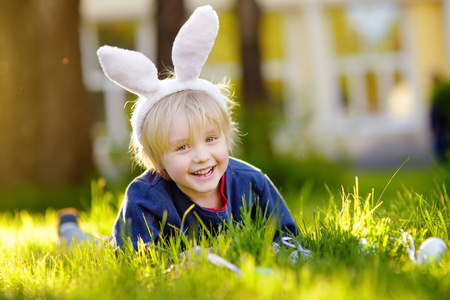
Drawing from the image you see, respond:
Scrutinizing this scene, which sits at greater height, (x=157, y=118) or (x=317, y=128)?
(x=157, y=118)

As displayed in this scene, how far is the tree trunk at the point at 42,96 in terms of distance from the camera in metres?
7.21

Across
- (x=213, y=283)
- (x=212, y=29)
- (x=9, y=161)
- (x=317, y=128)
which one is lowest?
(x=317, y=128)

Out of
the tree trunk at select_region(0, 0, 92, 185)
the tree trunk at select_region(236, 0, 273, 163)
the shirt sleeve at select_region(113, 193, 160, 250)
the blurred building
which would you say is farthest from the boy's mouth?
the blurred building

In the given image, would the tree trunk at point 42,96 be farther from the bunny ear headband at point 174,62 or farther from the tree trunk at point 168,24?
the bunny ear headband at point 174,62

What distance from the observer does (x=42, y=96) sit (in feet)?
24.2

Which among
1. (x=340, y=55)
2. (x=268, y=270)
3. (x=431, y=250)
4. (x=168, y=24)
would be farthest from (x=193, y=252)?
(x=340, y=55)

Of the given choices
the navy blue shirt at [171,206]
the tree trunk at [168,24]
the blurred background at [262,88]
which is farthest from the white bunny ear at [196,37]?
the tree trunk at [168,24]

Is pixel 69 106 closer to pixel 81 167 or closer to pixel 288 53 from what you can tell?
pixel 81 167

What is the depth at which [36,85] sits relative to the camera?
24.7 ft

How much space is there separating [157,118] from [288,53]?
1332cm

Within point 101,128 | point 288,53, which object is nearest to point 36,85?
point 101,128

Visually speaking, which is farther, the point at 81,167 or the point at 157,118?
the point at 81,167

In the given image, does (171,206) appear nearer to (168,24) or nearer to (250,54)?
(168,24)

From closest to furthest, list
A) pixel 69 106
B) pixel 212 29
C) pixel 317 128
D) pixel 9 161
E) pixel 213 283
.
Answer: pixel 213 283 → pixel 212 29 → pixel 69 106 → pixel 9 161 → pixel 317 128
